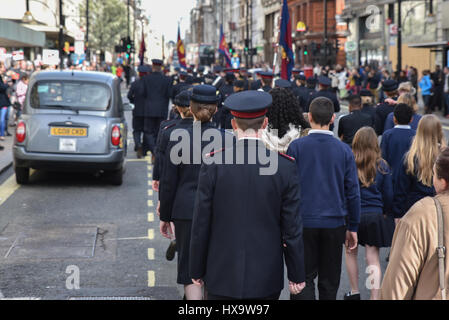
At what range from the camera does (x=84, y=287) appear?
6.73 m

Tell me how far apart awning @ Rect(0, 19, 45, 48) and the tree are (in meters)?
30.8

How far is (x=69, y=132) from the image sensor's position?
11.8 m

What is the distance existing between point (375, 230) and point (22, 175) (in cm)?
735

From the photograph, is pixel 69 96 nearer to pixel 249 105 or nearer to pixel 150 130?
pixel 150 130

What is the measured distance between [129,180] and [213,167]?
9051 millimetres

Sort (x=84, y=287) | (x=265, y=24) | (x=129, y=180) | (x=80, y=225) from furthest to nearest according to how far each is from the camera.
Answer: (x=265, y=24) < (x=129, y=180) < (x=80, y=225) < (x=84, y=287)

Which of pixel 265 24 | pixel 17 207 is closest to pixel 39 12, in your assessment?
pixel 265 24

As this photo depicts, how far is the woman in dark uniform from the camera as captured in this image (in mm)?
5691

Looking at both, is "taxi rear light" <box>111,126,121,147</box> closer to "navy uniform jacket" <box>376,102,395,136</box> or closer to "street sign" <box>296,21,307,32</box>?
"navy uniform jacket" <box>376,102,395,136</box>

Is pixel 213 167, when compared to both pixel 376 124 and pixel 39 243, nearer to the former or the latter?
pixel 39 243

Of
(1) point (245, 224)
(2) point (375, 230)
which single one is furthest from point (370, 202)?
(1) point (245, 224)

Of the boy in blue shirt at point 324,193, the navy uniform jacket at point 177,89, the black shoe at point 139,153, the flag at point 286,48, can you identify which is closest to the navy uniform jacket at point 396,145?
the boy in blue shirt at point 324,193

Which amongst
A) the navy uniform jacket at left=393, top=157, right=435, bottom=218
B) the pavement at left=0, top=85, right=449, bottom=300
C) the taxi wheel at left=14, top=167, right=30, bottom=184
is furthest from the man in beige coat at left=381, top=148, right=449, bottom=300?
the taxi wheel at left=14, top=167, right=30, bottom=184
